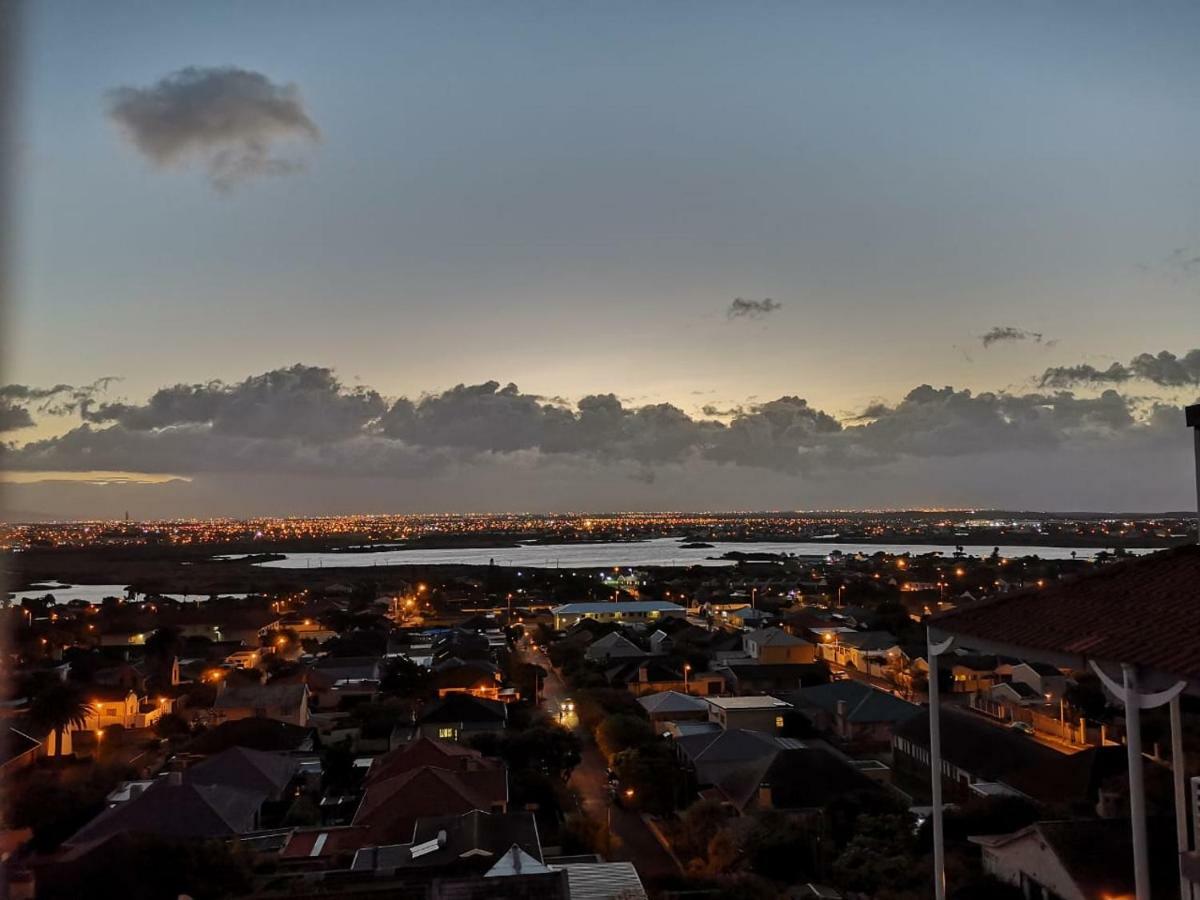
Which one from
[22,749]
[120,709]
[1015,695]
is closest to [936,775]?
[22,749]

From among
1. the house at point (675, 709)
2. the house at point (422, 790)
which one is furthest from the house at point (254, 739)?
the house at point (675, 709)

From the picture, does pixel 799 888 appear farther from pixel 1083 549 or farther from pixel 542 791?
pixel 1083 549

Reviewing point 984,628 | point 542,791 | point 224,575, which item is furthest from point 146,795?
point 224,575

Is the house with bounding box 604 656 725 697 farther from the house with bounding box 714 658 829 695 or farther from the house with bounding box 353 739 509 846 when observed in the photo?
the house with bounding box 353 739 509 846

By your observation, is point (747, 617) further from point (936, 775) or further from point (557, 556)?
point (557, 556)

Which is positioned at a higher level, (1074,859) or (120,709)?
(1074,859)

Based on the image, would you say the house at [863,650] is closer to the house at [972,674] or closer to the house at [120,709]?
the house at [972,674]

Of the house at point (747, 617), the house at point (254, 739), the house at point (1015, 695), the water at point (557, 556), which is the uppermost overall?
the house at point (254, 739)
